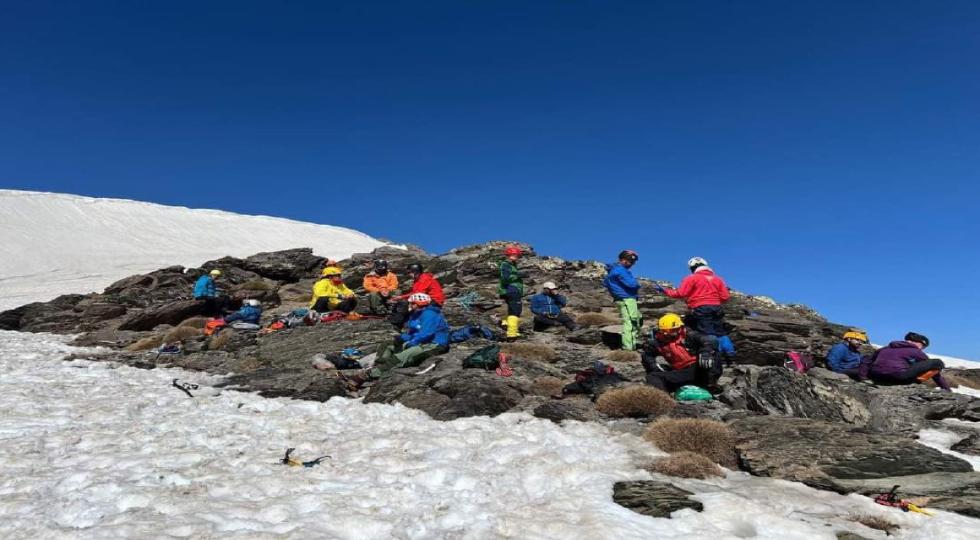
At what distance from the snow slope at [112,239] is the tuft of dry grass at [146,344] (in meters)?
34.6

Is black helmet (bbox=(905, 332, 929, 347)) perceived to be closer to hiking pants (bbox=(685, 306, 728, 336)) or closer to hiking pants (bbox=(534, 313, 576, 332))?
hiking pants (bbox=(685, 306, 728, 336))

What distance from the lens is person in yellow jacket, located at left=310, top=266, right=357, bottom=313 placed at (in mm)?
21297

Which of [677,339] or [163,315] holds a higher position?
[677,339]

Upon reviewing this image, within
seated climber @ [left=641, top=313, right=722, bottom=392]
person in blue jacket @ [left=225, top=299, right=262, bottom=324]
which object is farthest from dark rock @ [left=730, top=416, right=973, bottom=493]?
person in blue jacket @ [left=225, top=299, right=262, bottom=324]

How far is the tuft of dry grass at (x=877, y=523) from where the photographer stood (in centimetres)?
552

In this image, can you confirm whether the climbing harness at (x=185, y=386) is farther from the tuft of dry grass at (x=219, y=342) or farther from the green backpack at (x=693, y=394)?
the green backpack at (x=693, y=394)

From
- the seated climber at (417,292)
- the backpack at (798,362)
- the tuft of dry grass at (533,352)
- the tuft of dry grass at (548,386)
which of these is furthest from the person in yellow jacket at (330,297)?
the backpack at (798,362)

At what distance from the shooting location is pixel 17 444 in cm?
762

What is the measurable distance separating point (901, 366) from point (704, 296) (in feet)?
14.4

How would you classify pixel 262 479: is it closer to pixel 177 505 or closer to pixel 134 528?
pixel 177 505

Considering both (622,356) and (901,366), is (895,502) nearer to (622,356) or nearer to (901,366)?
(901,366)

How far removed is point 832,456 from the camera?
7055 millimetres

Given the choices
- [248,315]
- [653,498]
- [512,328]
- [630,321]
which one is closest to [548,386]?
[630,321]

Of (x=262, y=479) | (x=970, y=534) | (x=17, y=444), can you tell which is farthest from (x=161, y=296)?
(x=970, y=534)
